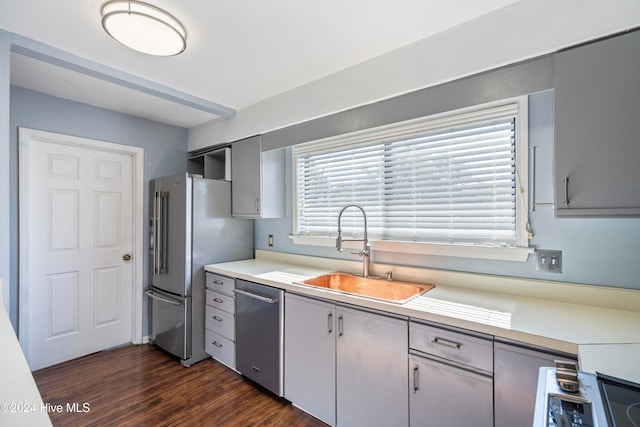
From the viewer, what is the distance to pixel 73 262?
8.98 feet

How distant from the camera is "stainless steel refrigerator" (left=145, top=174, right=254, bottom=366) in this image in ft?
8.82

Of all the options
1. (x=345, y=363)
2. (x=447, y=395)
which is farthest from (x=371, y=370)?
(x=447, y=395)

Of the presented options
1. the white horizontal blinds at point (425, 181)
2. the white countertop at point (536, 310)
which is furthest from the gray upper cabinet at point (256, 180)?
the white countertop at point (536, 310)

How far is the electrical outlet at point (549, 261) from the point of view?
163cm

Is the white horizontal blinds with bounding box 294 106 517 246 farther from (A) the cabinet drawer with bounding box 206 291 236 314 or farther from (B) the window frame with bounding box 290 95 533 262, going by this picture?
(A) the cabinet drawer with bounding box 206 291 236 314

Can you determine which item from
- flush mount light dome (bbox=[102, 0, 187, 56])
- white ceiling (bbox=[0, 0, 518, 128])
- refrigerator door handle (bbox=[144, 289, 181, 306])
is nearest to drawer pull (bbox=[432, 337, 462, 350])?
white ceiling (bbox=[0, 0, 518, 128])

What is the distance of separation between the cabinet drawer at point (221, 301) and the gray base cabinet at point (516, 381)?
6.32ft

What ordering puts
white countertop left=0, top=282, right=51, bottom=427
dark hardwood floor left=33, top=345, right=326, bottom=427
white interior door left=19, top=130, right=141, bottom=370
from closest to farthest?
white countertop left=0, top=282, right=51, bottom=427 → dark hardwood floor left=33, top=345, right=326, bottom=427 → white interior door left=19, top=130, right=141, bottom=370

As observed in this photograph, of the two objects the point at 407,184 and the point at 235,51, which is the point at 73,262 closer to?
the point at 235,51

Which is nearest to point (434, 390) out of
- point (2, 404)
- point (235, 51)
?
point (2, 404)

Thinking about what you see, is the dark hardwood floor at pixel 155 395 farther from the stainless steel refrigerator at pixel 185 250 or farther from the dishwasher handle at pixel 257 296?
the dishwasher handle at pixel 257 296

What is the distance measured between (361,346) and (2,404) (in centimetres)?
146

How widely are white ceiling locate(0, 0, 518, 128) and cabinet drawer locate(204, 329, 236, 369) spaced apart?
218 cm

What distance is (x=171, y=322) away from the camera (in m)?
2.79
